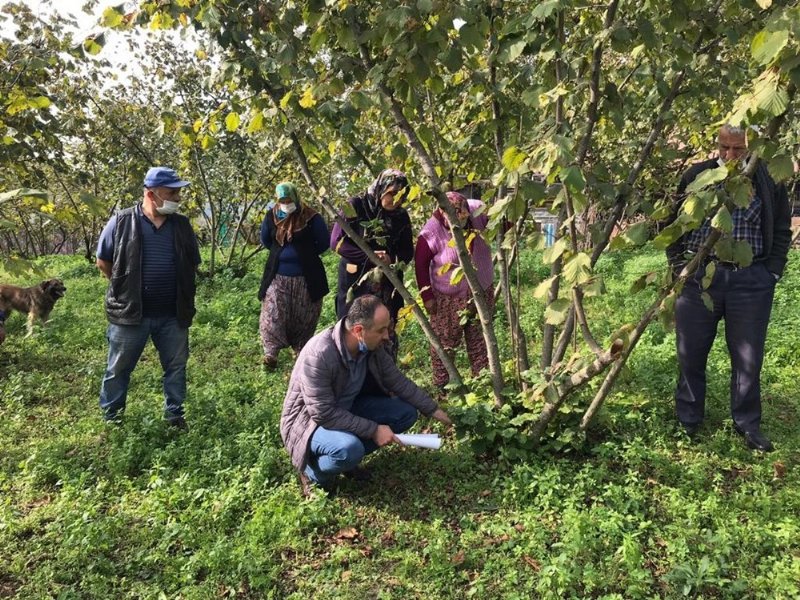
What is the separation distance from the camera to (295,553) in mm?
2871

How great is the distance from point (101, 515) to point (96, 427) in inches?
44.8

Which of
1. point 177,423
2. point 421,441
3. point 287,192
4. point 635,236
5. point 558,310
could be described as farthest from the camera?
point 287,192

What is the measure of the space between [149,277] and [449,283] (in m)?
2.04

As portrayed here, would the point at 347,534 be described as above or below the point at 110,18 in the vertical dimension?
below

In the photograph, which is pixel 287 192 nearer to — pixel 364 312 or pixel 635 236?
pixel 364 312

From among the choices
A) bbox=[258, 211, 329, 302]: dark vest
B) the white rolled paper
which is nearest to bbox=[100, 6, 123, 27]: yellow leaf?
bbox=[258, 211, 329, 302]: dark vest

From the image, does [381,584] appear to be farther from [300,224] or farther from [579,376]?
[300,224]

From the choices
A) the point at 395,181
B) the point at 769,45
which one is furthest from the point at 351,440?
the point at 769,45

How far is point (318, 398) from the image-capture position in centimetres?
318

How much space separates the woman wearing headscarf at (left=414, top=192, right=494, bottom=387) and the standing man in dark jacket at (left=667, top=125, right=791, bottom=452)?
1.26 meters

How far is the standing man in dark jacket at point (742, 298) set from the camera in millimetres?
3293

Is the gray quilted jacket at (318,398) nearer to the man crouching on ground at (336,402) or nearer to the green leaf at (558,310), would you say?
the man crouching on ground at (336,402)

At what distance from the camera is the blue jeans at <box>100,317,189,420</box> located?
154 inches

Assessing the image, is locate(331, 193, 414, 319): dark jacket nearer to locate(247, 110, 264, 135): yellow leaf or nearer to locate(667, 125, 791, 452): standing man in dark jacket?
locate(247, 110, 264, 135): yellow leaf
